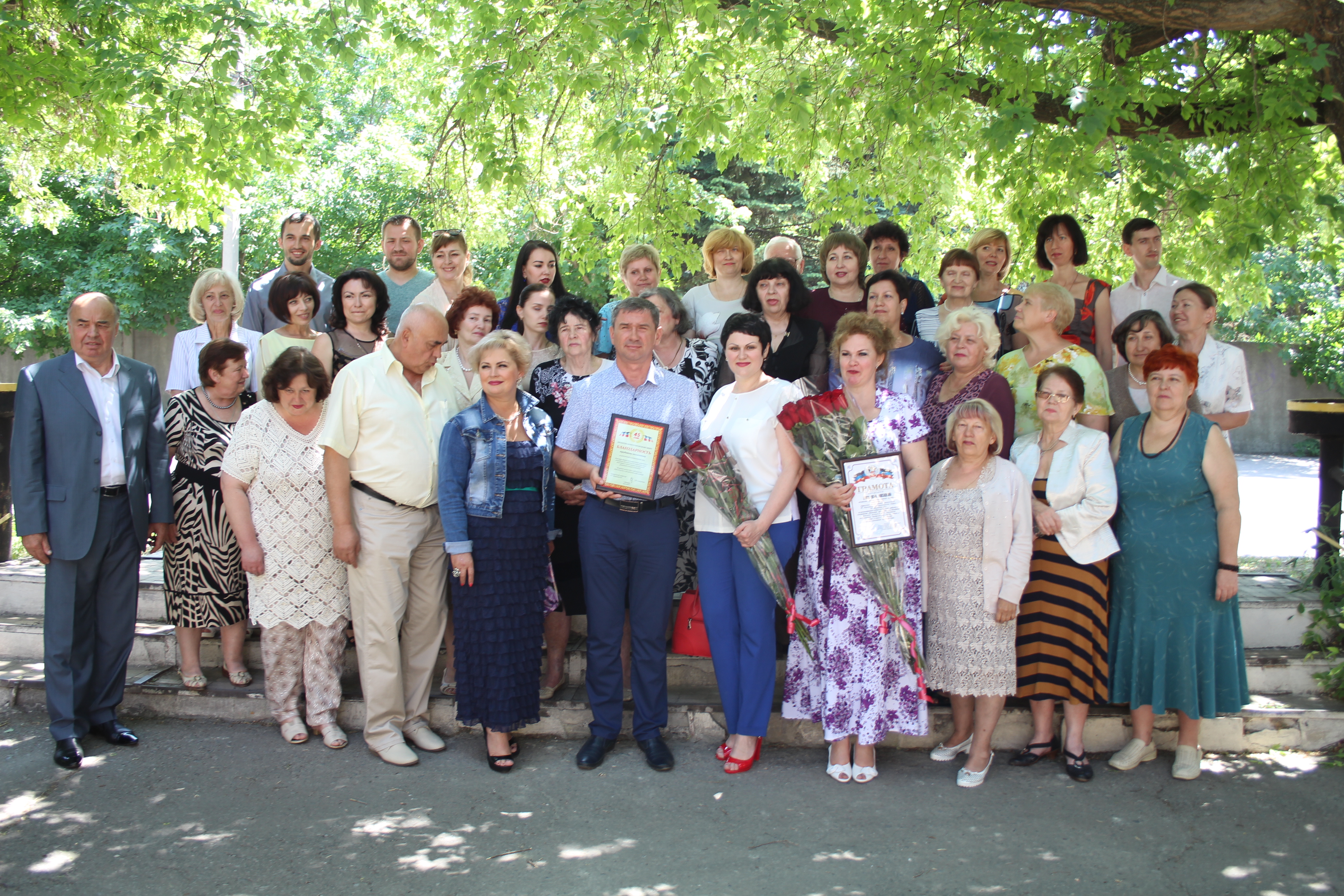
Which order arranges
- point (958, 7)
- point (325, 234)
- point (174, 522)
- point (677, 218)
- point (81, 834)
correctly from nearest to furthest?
point (81, 834)
point (174, 522)
point (958, 7)
point (677, 218)
point (325, 234)

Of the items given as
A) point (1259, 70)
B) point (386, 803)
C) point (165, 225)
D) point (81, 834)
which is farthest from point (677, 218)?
point (165, 225)

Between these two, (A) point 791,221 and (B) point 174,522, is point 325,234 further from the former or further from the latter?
(B) point 174,522

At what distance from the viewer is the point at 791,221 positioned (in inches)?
750

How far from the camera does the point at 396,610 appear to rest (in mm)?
4828

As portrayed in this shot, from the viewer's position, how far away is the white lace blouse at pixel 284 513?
16.2 feet

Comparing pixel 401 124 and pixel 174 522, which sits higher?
pixel 401 124

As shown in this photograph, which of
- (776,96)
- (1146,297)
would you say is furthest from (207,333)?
(1146,297)

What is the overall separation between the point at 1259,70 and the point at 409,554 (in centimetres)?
597

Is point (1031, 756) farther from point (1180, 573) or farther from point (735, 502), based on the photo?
point (735, 502)

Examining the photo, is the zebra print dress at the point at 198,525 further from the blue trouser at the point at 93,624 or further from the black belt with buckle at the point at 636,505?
the black belt with buckle at the point at 636,505

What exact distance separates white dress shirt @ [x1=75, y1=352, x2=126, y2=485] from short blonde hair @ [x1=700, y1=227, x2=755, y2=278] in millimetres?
3454

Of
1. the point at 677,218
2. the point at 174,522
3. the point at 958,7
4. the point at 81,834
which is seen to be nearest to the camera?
the point at 81,834

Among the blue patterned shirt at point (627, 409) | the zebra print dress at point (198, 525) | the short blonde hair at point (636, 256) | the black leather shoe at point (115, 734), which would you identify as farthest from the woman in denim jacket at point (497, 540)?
the black leather shoe at point (115, 734)

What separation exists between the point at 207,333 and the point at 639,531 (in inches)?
126
